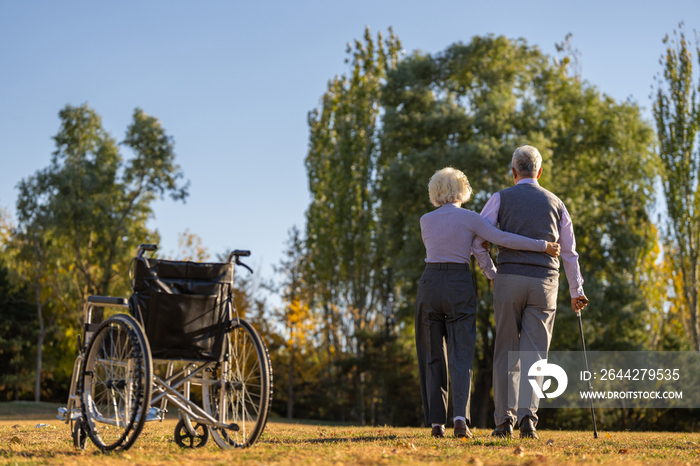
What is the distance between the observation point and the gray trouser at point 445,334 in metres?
4.42

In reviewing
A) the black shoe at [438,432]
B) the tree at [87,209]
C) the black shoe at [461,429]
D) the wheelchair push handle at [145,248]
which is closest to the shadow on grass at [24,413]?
the tree at [87,209]

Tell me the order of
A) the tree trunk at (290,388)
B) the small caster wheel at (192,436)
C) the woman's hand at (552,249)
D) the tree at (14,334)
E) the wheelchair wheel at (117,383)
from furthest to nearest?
the tree at (14,334), the tree trunk at (290,388), the woman's hand at (552,249), the small caster wheel at (192,436), the wheelchair wheel at (117,383)

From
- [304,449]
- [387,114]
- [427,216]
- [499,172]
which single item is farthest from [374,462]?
[387,114]

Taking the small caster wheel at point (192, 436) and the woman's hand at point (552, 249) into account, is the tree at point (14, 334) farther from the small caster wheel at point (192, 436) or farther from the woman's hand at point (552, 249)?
the woman's hand at point (552, 249)

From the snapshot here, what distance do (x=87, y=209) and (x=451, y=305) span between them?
19231 mm

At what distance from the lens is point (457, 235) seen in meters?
4.54

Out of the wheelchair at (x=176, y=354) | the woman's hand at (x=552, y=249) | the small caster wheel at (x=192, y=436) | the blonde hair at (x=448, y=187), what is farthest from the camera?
the blonde hair at (x=448, y=187)

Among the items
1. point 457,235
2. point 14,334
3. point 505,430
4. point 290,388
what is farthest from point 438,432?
point 14,334

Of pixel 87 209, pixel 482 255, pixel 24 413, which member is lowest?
pixel 24 413

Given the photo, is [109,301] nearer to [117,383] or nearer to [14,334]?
[117,383]

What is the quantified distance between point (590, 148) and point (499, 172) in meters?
3.23

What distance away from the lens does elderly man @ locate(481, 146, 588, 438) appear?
14.1ft

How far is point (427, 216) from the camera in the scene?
15.6 feet

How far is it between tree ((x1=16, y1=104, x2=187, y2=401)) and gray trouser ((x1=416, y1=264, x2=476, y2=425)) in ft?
59.5
